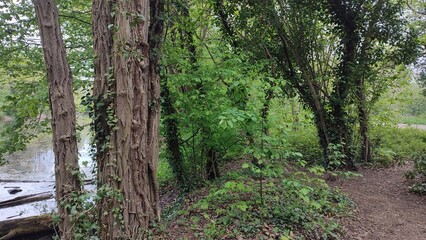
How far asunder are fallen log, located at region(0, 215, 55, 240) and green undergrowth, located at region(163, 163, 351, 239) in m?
3.03

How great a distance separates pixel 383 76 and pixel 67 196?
7.32m

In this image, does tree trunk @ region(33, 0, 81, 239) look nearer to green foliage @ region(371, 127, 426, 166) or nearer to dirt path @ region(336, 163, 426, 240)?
dirt path @ region(336, 163, 426, 240)

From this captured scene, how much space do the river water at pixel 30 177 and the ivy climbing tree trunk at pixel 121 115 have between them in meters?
2.48

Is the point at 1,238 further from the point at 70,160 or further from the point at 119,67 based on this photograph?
the point at 119,67

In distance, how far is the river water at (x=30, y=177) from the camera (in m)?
7.25

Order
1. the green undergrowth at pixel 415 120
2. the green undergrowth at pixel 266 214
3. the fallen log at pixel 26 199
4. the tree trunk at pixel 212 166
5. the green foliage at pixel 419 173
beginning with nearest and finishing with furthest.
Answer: the green undergrowth at pixel 266 214 → the green foliage at pixel 419 173 → the tree trunk at pixel 212 166 → the fallen log at pixel 26 199 → the green undergrowth at pixel 415 120

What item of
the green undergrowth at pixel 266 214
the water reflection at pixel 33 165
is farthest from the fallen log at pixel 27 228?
the water reflection at pixel 33 165

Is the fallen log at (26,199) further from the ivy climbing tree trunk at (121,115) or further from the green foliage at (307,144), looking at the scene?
the green foliage at (307,144)

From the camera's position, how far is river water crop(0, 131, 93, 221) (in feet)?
23.8

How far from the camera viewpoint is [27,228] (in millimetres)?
5566

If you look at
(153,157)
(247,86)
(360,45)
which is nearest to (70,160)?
(153,157)

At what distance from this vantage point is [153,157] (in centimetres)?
357

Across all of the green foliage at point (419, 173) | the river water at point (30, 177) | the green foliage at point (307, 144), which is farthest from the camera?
the green foliage at point (307, 144)

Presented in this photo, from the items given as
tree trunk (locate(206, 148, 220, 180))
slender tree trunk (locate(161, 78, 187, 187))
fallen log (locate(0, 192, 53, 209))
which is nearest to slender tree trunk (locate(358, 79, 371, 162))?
tree trunk (locate(206, 148, 220, 180))
